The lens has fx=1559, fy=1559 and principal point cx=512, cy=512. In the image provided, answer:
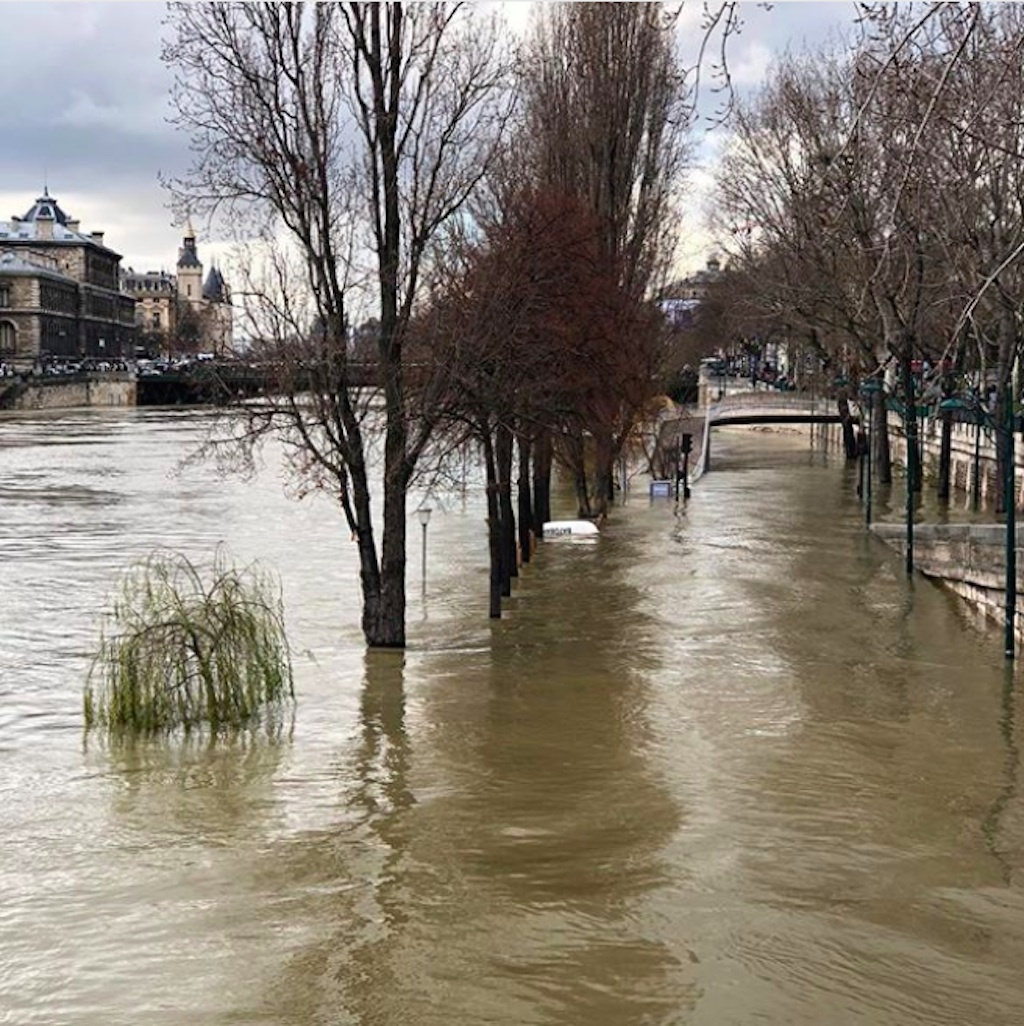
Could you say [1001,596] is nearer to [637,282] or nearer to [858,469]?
[637,282]

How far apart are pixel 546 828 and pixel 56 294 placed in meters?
149

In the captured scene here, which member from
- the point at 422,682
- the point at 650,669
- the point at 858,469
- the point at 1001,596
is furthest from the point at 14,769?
the point at 858,469

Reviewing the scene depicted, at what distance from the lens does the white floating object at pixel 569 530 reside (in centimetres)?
3562

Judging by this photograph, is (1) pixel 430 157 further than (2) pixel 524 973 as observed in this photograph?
Yes

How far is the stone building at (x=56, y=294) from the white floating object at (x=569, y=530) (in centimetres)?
11883

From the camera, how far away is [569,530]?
1409 inches

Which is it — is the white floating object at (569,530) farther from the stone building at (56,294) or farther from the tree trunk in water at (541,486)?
the stone building at (56,294)

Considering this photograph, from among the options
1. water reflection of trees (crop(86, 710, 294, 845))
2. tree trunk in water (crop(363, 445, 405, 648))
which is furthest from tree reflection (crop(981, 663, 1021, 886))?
tree trunk in water (crop(363, 445, 405, 648))

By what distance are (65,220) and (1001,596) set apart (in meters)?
165

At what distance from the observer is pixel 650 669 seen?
67.1 ft

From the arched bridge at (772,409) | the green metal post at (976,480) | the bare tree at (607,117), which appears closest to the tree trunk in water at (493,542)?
the bare tree at (607,117)

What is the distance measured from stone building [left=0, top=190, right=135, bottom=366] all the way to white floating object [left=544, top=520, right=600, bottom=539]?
118831 millimetres

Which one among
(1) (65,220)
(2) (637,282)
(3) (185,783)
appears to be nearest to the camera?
(3) (185,783)

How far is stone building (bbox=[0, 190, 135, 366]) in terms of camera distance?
146000 millimetres
